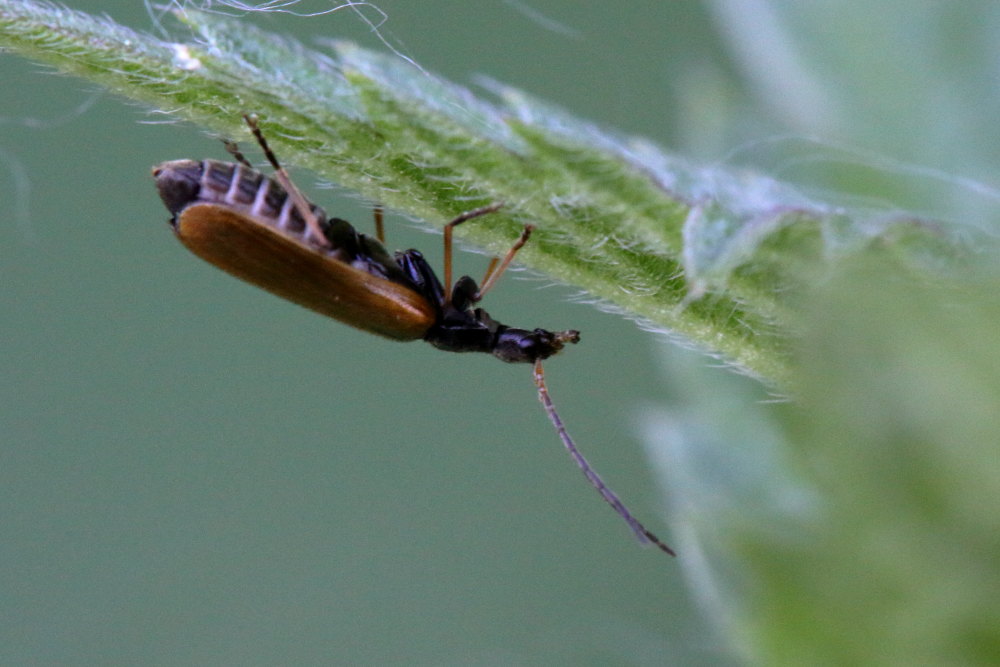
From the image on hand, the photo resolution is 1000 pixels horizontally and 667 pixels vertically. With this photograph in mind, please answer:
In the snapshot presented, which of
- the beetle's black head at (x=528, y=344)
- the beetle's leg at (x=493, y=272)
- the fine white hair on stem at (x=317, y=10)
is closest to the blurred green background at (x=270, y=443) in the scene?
the beetle's black head at (x=528, y=344)

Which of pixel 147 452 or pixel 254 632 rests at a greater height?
pixel 147 452

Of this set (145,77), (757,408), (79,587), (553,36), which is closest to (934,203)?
(757,408)

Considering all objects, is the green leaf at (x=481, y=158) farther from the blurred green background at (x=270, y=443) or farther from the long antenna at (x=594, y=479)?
the blurred green background at (x=270, y=443)

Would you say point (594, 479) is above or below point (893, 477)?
above

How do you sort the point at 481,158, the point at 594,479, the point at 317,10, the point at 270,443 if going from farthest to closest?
the point at 270,443
the point at 594,479
the point at 317,10
the point at 481,158

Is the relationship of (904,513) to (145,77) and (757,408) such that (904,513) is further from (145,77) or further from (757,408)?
(145,77)

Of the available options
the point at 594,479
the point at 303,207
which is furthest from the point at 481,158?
the point at 594,479

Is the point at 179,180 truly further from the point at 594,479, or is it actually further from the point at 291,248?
the point at 594,479
